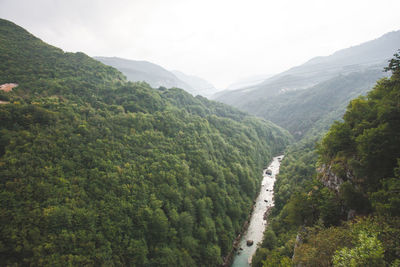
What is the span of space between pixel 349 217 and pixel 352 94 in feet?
717

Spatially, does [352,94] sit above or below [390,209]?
below

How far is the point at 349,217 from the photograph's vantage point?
23250 mm

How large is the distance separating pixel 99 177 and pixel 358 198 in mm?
45805

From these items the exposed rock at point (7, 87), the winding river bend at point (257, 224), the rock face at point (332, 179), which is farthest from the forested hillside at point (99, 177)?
the rock face at point (332, 179)

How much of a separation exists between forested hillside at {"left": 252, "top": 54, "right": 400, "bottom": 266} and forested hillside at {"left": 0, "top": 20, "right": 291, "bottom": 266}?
2387 cm

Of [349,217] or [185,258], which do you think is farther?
[185,258]

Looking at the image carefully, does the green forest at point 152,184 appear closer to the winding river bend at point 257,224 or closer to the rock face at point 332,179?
the rock face at point 332,179

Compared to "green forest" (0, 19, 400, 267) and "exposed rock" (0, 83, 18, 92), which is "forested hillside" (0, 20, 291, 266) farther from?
"exposed rock" (0, 83, 18, 92)

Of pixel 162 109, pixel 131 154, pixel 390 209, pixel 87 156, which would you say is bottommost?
pixel 390 209

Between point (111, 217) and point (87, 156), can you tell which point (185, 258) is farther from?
point (87, 156)

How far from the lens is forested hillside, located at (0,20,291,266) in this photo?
31234 mm

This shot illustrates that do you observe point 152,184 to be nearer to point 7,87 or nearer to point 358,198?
point 358,198

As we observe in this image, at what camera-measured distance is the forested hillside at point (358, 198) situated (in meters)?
14.6

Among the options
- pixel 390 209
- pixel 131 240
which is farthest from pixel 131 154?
pixel 390 209
